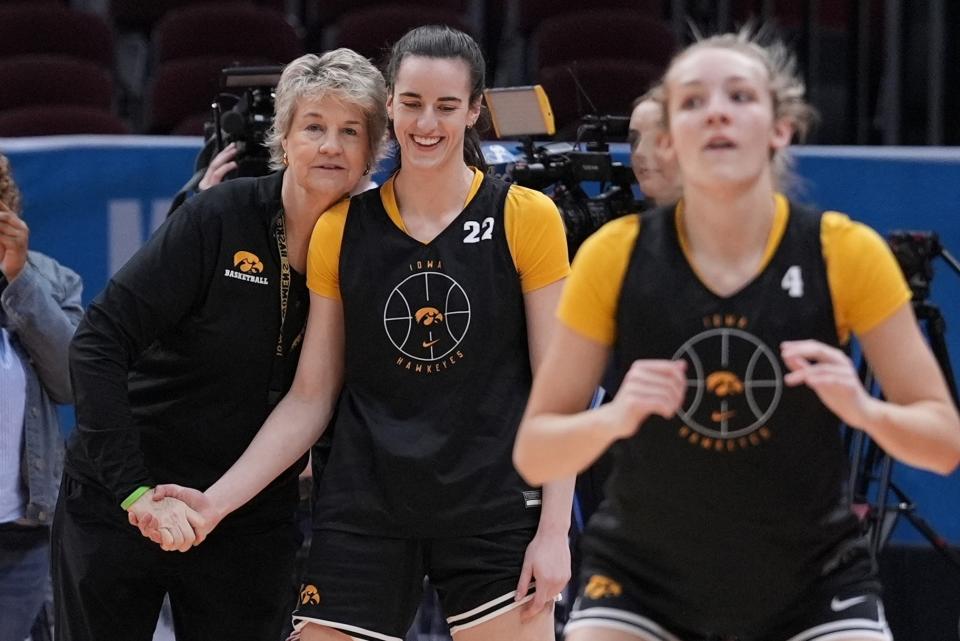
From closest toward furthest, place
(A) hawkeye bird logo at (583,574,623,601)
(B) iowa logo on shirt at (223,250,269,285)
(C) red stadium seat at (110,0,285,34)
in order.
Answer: (A) hawkeye bird logo at (583,574,623,601)
(B) iowa logo on shirt at (223,250,269,285)
(C) red stadium seat at (110,0,285,34)

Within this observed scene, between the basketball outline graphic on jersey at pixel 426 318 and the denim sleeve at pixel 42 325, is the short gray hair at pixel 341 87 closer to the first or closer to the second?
the basketball outline graphic on jersey at pixel 426 318

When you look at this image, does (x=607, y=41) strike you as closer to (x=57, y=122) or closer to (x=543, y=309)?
(x=57, y=122)

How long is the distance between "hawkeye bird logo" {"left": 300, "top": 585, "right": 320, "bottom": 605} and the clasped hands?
25 cm

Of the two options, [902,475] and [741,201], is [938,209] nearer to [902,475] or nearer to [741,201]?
[902,475]

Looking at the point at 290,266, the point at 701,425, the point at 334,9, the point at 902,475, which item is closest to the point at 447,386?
the point at 290,266

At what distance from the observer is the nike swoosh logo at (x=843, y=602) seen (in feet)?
8.42

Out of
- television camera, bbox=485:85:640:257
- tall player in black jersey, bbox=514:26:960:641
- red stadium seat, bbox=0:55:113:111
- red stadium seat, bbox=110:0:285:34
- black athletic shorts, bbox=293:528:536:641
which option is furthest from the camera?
red stadium seat, bbox=110:0:285:34

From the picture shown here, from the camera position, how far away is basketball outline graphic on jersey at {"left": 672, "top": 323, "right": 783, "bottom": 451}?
8.30 feet

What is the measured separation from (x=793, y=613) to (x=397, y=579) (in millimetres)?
933

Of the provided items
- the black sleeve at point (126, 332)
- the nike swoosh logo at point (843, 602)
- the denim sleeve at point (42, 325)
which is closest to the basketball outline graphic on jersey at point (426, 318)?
the black sleeve at point (126, 332)

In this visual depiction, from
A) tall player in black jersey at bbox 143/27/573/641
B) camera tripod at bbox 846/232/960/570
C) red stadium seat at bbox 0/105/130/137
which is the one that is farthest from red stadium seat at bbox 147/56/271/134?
tall player in black jersey at bbox 143/27/573/641

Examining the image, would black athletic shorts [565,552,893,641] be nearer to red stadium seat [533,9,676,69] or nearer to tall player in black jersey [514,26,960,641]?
tall player in black jersey [514,26,960,641]

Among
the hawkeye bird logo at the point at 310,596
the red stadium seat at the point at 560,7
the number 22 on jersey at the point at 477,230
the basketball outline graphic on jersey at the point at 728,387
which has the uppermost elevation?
the red stadium seat at the point at 560,7

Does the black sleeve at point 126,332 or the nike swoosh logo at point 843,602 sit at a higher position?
the black sleeve at point 126,332
